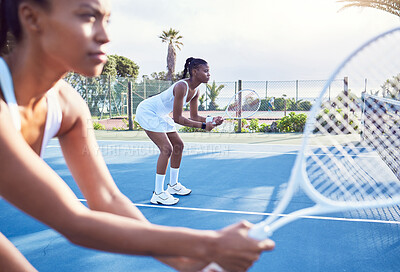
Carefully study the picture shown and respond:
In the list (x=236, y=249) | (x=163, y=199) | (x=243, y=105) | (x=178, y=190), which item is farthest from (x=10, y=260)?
(x=243, y=105)

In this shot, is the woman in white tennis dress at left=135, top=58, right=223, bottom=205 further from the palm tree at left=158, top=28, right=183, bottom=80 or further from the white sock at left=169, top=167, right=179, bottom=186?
the palm tree at left=158, top=28, right=183, bottom=80

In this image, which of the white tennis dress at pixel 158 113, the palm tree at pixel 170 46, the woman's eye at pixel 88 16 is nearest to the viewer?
the woman's eye at pixel 88 16

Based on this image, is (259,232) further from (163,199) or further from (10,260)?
(163,199)

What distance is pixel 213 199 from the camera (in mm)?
4012

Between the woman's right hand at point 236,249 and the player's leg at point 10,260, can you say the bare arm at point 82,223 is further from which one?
the player's leg at point 10,260

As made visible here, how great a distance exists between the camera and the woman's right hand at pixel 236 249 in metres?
0.87

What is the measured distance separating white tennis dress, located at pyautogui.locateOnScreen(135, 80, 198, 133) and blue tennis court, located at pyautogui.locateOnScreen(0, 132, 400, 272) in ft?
2.90

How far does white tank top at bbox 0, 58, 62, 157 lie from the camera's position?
3.09 feet

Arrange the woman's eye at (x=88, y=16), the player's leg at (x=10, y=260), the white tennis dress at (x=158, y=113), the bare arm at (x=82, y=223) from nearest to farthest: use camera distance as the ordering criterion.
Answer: the bare arm at (x=82, y=223) < the woman's eye at (x=88, y=16) < the player's leg at (x=10, y=260) < the white tennis dress at (x=158, y=113)

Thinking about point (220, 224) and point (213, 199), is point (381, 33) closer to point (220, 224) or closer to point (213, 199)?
point (220, 224)

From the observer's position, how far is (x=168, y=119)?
414cm

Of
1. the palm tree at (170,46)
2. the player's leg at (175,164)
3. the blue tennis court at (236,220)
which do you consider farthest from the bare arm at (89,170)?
the palm tree at (170,46)

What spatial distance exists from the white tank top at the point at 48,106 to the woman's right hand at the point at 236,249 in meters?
0.65

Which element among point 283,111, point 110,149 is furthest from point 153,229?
point 283,111
